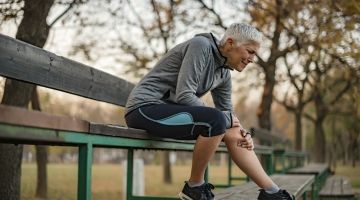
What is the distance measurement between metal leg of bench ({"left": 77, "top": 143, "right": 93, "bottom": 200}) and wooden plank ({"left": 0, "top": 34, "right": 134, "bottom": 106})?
2.58ft

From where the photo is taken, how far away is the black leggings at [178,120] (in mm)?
3047

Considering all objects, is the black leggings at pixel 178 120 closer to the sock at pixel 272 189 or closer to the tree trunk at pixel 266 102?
the sock at pixel 272 189

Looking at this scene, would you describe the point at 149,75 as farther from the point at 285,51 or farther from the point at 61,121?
the point at 285,51

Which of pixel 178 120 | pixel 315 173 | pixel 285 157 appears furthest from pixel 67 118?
pixel 285 157

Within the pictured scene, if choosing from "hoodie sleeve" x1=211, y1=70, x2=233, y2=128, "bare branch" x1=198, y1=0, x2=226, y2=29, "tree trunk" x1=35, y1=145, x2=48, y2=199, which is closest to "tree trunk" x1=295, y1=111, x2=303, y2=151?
"bare branch" x1=198, y1=0, x2=226, y2=29

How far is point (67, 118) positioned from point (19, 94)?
467 cm

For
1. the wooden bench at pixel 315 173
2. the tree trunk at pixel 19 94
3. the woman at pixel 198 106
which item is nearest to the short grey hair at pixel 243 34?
the woman at pixel 198 106

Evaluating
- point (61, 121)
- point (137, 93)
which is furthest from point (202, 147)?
point (61, 121)

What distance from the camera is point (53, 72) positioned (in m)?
3.37

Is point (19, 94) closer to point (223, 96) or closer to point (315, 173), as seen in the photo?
point (223, 96)

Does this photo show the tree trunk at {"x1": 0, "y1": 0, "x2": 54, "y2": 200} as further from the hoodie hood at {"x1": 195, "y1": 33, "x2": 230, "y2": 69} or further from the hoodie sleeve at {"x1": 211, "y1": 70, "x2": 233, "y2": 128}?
the hoodie hood at {"x1": 195, "y1": 33, "x2": 230, "y2": 69}

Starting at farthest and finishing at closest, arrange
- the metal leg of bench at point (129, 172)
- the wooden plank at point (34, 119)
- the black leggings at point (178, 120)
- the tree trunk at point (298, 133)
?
the tree trunk at point (298, 133) < the metal leg of bench at point (129, 172) < the black leggings at point (178, 120) < the wooden plank at point (34, 119)

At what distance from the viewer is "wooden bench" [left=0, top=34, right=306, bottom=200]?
1.80 metres

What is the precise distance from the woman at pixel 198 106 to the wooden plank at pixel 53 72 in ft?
1.52
